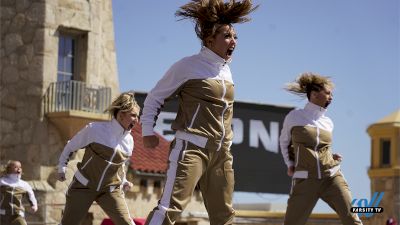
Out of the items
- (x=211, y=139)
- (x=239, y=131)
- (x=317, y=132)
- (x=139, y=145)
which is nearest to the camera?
(x=211, y=139)

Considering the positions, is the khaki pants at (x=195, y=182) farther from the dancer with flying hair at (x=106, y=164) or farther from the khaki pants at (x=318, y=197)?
the dancer with flying hair at (x=106, y=164)

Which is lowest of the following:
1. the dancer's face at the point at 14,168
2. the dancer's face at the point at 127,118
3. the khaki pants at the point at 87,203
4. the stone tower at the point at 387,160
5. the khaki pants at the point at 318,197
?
the stone tower at the point at 387,160

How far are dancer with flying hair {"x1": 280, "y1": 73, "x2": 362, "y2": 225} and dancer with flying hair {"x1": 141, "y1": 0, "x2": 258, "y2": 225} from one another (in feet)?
9.13

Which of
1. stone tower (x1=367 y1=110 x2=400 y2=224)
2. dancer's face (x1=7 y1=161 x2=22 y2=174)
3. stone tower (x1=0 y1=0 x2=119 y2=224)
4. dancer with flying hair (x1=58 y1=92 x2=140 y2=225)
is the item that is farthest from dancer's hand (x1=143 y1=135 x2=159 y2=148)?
stone tower (x1=367 y1=110 x2=400 y2=224)

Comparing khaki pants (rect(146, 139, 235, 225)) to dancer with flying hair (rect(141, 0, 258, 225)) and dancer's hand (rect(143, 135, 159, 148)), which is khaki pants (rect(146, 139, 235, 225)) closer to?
dancer with flying hair (rect(141, 0, 258, 225))

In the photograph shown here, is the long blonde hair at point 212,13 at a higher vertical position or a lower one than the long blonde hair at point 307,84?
higher

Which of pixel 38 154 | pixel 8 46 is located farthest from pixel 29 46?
pixel 38 154

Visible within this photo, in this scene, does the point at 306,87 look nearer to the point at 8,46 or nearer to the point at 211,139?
the point at 211,139

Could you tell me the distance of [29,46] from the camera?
27.5m

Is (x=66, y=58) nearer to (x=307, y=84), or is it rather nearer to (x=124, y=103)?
(x=124, y=103)

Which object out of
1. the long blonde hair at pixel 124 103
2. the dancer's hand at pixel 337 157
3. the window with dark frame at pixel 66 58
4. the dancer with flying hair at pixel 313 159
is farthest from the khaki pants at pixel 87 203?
the window with dark frame at pixel 66 58

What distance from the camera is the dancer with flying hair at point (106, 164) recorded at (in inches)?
500

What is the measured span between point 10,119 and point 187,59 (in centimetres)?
1889

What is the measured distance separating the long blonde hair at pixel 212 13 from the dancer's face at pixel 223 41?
0.04m
